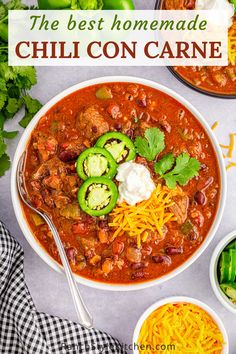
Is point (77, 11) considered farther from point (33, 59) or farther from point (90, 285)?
point (90, 285)

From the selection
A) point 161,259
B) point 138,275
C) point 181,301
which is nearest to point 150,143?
point 161,259

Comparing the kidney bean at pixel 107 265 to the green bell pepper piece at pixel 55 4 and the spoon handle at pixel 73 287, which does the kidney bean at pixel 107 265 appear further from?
the green bell pepper piece at pixel 55 4

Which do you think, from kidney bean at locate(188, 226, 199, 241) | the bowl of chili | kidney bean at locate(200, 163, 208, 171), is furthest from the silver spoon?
the bowl of chili

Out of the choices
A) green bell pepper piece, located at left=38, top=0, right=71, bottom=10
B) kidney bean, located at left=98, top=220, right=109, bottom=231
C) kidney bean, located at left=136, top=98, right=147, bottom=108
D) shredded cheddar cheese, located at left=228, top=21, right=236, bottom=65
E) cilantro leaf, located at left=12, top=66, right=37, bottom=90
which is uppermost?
green bell pepper piece, located at left=38, top=0, right=71, bottom=10

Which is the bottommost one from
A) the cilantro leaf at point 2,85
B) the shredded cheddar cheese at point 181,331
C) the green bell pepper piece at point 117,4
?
the shredded cheddar cheese at point 181,331

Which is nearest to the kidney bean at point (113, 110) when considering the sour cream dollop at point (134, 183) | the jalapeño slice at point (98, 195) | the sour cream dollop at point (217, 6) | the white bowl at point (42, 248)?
the white bowl at point (42, 248)

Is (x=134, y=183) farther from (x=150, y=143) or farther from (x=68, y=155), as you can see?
(x=68, y=155)

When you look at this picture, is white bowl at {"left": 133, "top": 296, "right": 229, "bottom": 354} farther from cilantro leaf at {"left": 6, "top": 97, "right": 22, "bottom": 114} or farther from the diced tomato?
cilantro leaf at {"left": 6, "top": 97, "right": 22, "bottom": 114}
